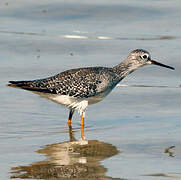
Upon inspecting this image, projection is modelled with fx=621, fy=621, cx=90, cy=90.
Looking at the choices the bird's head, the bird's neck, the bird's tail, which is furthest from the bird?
the bird's head

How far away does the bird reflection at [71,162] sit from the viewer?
8.40 meters

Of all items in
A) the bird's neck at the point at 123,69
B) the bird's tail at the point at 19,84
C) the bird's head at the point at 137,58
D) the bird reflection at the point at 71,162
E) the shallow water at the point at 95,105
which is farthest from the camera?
the bird's head at the point at 137,58

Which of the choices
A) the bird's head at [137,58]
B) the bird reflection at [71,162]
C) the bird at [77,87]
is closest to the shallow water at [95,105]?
the bird reflection at [71,162]

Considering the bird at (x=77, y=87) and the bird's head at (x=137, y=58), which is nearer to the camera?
the bird at (x=77, y=87)

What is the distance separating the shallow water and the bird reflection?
0.5 inches

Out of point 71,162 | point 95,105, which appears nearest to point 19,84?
point 95,105

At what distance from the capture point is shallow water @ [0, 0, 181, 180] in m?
8.97

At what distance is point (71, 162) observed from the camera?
9039 millimetres

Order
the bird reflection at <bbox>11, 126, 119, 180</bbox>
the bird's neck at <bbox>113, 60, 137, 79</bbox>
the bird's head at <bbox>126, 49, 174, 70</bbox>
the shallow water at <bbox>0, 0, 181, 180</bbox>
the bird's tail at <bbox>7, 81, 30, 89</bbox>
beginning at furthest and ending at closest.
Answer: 1. the bird's head at <bbox>126, 49, 174, 70</bbox>
2. the bird's neck at <bbox>113, 60, 137, 79</bbox>
3. the bird's tail at <bbox>7, 81, 30, 89</bbox>
4. the shallow water at <bbox>0, 0, 181, 180</bbox>
5. the bird reflection at <bbox>11, 126, 119, 180</bbox>

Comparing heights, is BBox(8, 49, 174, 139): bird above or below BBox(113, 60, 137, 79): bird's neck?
below

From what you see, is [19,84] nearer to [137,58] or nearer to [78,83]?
[78,83]

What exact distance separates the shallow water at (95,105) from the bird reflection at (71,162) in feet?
0.04

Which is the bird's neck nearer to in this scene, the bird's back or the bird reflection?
the bird's back

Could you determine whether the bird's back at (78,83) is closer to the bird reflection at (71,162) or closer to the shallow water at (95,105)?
the shallow water at (95,105)
